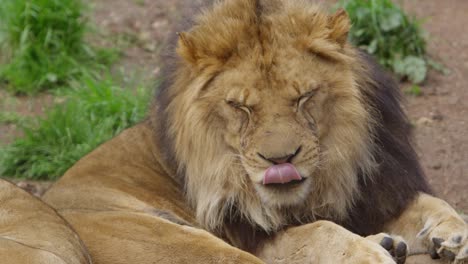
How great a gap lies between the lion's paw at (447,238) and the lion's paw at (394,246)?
0.17 m

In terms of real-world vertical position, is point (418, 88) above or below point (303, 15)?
below

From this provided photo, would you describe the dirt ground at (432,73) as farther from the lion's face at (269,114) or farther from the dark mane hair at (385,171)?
the lion's face at (269,114)

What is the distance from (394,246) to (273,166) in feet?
2.20

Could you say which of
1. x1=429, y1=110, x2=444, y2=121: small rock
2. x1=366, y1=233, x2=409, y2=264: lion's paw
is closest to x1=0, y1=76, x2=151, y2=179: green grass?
x1=429, y1=110, x2=444, y2=121: small rock

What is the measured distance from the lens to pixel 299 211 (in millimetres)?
4961

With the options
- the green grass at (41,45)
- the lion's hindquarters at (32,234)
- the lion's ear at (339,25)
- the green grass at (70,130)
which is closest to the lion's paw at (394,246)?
the lion's ear at (339,25)

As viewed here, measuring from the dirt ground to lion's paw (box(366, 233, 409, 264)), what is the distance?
1541 mm

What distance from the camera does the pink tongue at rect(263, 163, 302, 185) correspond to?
4578 mm

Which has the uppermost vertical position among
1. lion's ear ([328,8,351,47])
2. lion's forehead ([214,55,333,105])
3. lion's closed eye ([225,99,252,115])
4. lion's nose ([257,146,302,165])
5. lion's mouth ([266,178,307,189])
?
lion's ear ([328,8,351,47])

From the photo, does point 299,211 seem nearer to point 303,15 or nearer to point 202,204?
point 202,204

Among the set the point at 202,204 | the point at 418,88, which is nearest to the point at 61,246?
the point at 202,204

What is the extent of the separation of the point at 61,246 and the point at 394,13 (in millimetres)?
4516

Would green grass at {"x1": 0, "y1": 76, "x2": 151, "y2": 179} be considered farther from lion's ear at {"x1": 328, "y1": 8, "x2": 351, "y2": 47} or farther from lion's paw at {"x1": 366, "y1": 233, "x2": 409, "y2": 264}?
lion's paw at {"x1": 366, "y1": 233, "x2": 409, "y2": 264}

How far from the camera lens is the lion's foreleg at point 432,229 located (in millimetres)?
4727
